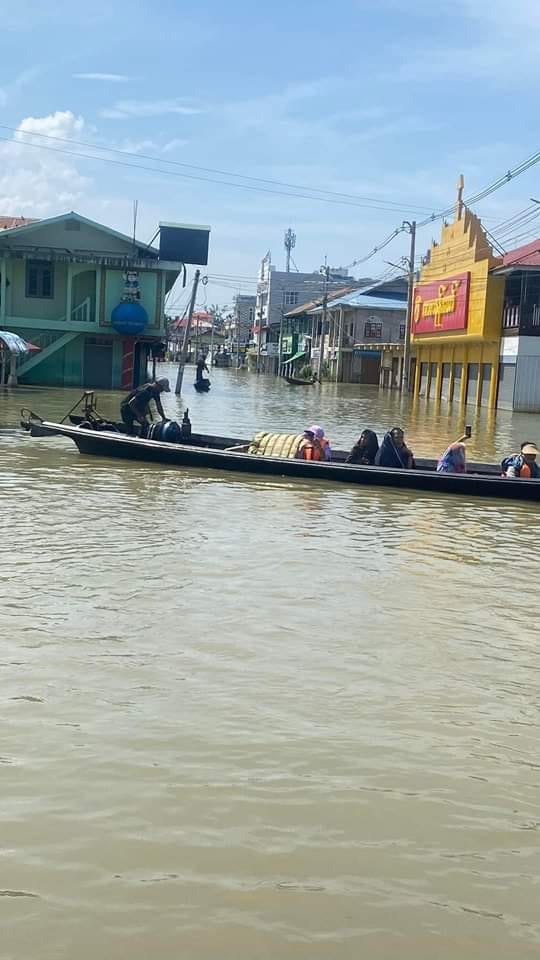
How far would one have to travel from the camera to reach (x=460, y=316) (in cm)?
4775

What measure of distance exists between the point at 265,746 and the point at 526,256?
3911 centimetres

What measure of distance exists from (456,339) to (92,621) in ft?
138

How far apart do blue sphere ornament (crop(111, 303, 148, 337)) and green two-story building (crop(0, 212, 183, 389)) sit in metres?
0.04

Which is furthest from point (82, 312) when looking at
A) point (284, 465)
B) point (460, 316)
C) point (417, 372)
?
point (284, 465)

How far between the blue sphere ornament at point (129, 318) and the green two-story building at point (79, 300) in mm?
40

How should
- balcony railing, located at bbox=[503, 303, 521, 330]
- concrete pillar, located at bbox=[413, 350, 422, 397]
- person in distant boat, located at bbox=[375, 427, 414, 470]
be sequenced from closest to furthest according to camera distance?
1. person in distant boat, located at bbox=[375, 427, 414, 470]
2. balcony railing, located at bbox=[503, 303, 521, 330]
3. concrete pillar, located at bbox=[413, 350, 422, 397]

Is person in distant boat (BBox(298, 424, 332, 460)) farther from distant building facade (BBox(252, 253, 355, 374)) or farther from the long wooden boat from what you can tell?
distant building facade (BBox(252, 253, 355, 374))

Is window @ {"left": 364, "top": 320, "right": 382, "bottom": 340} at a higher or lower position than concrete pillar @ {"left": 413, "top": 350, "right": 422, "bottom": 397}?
higher

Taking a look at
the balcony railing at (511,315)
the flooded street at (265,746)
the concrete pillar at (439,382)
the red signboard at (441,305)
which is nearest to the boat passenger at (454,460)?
the flooded street at (265,746)

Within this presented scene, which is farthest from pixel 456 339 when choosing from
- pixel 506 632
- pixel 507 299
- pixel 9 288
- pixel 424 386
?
pixel 506 632

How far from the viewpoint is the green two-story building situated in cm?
4331

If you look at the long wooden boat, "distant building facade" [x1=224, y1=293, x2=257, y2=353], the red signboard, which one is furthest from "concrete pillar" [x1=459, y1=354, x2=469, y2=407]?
"distant building facade" [x1=224, y1=293, x2=257, y2=353]

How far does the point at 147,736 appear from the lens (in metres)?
6.03

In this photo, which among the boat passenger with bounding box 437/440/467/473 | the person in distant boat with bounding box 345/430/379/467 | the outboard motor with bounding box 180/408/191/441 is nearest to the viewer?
the boat passenger with bounding box 437/440/467/473
